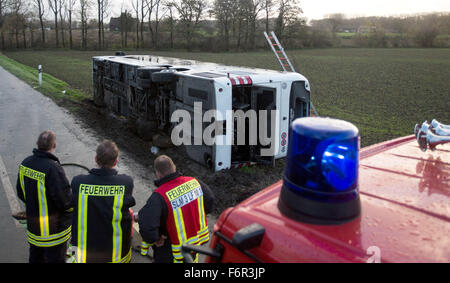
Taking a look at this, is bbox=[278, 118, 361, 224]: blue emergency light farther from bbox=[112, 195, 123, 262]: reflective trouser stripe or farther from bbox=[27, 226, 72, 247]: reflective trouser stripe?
bbox=[27, 226, 72, 247]: reflective trouser stripe

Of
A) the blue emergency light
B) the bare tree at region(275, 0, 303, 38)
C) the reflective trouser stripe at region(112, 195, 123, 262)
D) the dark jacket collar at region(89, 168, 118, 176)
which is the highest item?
the bare tree at region(275, 0, 303, 38)

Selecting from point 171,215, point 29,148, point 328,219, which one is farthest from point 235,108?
point 328,219

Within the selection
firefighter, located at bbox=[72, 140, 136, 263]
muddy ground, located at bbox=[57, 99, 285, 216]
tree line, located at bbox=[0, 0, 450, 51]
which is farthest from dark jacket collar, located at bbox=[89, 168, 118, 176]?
tree line, located at bbox=[0, 0, 450, 51]

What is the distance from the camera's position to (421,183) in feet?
8.07

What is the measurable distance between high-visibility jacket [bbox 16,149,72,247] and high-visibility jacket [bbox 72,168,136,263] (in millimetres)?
607

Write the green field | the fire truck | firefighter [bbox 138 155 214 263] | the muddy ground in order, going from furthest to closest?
the green field
the muddy ground
firefighter [bbox 138 155 214 263]
the fire truck

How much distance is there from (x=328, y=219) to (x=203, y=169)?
6688 millimetres

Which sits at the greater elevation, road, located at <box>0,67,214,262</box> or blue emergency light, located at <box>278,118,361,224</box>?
blue emergency light, located at <box>278,118,361,224</box>

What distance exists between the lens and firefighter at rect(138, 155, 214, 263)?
3371mm

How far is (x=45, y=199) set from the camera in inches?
157
